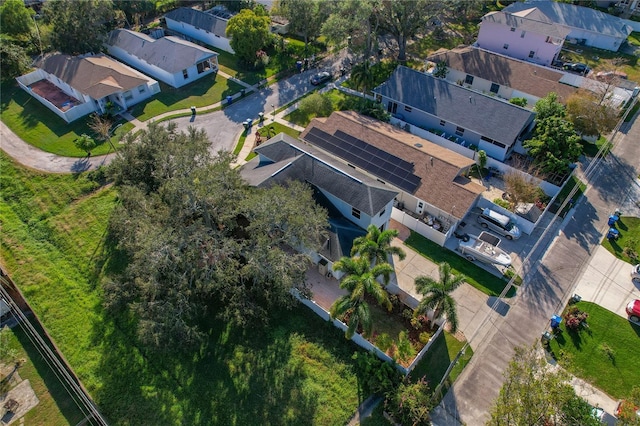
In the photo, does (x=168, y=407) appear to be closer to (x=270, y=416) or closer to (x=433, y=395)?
(x=270, y=416)

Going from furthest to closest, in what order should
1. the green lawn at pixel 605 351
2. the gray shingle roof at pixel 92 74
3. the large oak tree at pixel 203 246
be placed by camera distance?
the gray shingle roof at pixel 92 74
the large oak tree at pixel 203 246
the green lawn at pixel 605 351

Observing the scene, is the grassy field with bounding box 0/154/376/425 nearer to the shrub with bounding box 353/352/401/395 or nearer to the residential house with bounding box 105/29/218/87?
the shrub with bounding box 353/352/401/395

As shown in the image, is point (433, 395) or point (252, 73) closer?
point (433, 395)

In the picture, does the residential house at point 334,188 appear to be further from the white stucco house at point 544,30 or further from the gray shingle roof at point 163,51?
the white stucco house at point 544,30

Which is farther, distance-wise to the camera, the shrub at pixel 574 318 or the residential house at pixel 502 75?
the residential house at pixel 502 75

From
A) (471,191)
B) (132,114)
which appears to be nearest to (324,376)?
(471,191)

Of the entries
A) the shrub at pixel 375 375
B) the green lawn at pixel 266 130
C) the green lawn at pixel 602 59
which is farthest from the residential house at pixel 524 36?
the shrub at pixel 375 375
